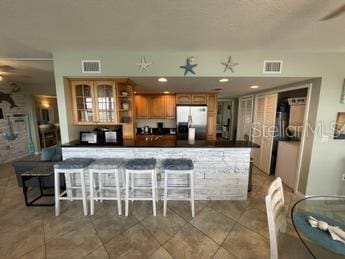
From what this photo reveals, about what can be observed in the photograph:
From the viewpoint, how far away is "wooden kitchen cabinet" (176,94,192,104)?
4.75 meters

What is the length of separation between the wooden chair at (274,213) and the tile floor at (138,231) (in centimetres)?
37

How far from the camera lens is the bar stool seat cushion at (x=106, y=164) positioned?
233 centimetres

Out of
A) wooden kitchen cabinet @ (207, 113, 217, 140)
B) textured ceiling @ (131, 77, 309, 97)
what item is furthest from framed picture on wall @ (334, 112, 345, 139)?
wooden kitchen cabinet @ (207, 113, 217, 140)

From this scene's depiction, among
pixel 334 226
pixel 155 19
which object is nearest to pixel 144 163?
pixel 155 19

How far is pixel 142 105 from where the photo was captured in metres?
4.88

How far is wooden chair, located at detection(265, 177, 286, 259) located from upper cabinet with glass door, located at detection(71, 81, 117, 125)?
2.49m

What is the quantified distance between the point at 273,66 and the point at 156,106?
316cm

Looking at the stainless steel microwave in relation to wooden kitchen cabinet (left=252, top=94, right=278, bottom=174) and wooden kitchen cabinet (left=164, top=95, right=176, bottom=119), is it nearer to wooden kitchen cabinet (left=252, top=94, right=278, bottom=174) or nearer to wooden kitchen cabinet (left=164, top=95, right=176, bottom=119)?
wooden kitchen cabinet (left=164, top=95, right=176, bottom=119)

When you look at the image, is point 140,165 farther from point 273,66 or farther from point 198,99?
point 198,99

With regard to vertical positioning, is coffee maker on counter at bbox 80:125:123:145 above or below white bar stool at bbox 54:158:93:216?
above

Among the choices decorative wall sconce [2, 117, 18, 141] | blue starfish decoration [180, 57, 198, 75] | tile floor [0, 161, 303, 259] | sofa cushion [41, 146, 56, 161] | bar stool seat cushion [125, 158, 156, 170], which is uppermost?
blue starfish decoration [180, 57, 198, 75]

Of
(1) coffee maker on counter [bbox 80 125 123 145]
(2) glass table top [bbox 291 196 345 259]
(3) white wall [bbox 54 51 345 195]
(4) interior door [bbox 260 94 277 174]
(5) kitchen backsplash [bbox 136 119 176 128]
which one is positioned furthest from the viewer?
(5) kitchen backsplash [bbox 136 119 176 128]

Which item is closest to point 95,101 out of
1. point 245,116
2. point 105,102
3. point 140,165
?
point 105,102

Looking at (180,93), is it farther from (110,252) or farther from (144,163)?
(110,252)
